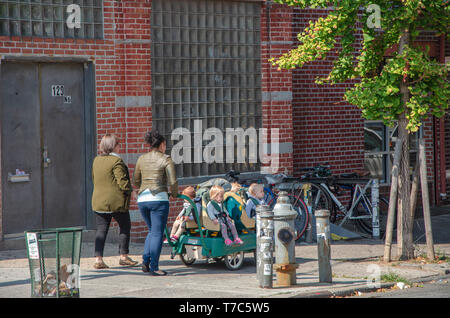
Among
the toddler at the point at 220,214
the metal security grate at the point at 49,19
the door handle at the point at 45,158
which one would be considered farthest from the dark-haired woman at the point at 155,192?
the metal security grate at the point at 49,19

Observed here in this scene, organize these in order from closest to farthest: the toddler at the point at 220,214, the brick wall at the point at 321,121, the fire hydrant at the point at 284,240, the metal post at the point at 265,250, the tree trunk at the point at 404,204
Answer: the metal post at the point at 265,250 < the fire hydrant at the point at 284,240 < the toddler at the point at 220,214 < the tree trunk at the point at 404,204 < the brick wall at the point at 321,121

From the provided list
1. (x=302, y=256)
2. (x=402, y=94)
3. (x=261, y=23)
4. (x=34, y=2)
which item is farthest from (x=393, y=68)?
(x=34, y=2)

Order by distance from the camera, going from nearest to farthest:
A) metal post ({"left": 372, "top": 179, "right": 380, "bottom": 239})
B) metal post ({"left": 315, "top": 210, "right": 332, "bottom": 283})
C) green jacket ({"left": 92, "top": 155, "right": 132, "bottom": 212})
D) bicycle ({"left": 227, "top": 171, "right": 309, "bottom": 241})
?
metal post ({"left": 315, "top": 210, "right": 332, "bottom": 283}), green jacket ({"left": 92, "top": 155, "right": 132, "bottom": 212}), bicycle ({"left": 227, "top": 171, "right": 309, "bottom": 241}), metal post ({"left": 372, "top": 179, "right": 380, "bottom": 239})

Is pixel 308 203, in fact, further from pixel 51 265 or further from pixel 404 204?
pixel 51 265

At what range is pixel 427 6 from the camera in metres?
11.4

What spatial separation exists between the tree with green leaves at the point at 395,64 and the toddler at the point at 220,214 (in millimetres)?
2456

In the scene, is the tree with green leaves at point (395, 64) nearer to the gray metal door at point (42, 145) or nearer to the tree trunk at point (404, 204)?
the tree trunk at point (404, 204)

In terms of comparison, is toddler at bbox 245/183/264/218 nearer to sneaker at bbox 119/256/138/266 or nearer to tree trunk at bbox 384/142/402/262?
sneaker at bbox 119/256/138/266

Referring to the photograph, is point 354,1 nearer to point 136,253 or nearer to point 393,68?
point 393,68

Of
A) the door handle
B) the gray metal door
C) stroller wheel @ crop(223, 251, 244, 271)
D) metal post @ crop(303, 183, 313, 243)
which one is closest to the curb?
stroller wheel @ crop(223, 251, 244, 271)

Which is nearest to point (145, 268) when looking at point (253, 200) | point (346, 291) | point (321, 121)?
point (253, 200)

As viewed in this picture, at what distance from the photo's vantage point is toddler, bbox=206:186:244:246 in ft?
34.6

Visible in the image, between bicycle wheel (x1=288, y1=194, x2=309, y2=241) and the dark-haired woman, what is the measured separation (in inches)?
140

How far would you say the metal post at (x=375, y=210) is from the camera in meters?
13.6
